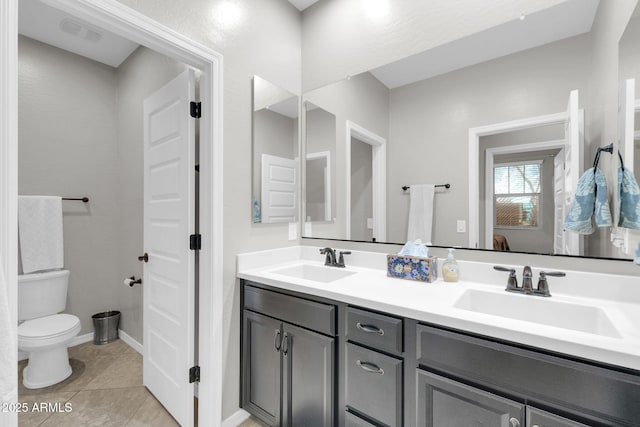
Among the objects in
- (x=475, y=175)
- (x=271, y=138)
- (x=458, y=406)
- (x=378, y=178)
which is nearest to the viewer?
(x=458, y=406)

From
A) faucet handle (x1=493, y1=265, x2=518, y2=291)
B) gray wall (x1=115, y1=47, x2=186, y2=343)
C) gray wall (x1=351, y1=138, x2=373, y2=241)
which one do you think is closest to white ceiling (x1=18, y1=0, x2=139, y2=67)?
gray wall (x1=115, y1=47, x2=186, y2=343)

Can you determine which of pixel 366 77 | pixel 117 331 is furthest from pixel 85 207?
→ pixel 366 77

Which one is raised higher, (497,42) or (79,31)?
(79,31)

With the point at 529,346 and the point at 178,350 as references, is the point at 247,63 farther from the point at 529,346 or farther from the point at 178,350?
the point at 529,346

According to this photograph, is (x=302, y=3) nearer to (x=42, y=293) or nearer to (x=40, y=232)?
(x=40, y=232)

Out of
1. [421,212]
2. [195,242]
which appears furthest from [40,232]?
[421,212]

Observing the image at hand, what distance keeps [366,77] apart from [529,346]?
66.1 inches

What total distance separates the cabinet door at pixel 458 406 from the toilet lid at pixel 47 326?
249 cm

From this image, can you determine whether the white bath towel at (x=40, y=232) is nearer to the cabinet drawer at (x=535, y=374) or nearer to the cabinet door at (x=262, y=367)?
the cabinet door at (x=262, y=367)

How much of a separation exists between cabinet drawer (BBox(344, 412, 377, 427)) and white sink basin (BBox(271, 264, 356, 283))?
72 cm

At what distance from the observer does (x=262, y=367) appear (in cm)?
164

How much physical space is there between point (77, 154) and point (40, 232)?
2.56 feet

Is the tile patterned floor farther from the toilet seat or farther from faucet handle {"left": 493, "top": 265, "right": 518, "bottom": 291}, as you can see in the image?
faucet handle {"left": 493, "top": 265, "right": 518, "bottom": 291}

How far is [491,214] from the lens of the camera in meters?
1.49
